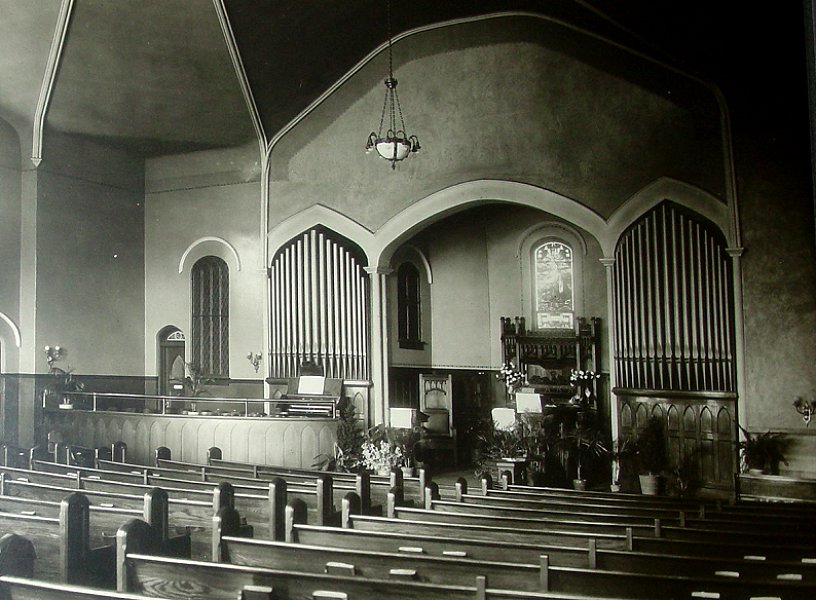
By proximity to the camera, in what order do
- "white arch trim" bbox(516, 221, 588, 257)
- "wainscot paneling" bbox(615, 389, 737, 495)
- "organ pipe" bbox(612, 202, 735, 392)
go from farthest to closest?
1. "white arch trim" bbox(516, 221, 588, 257)
2. "organ pipe" bbox(612, 202, 735, 392)
3. "wainscot paneling" bbox(615, 389, 737, 495)

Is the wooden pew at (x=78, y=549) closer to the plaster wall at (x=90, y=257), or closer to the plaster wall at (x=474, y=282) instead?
the plaster wall at (x=90, y=257)

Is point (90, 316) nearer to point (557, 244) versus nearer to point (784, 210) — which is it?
point (557, 244)

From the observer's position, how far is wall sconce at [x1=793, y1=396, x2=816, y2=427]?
29.2 ft

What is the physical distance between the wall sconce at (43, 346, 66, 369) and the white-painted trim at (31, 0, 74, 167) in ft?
9.48

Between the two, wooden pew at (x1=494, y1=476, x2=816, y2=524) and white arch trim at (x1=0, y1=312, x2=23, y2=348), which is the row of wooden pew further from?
white arch trim at (x1=0, y1=312, x2=23, y2=348)

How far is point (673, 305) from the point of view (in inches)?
396

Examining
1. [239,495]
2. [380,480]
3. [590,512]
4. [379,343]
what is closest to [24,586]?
[239,495]

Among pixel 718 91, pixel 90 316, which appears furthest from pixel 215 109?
pixel 718 91

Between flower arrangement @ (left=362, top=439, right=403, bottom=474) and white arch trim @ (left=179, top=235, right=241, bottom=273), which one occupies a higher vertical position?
white arch trim @ (left=179, top=235, right=241, bottom=273)

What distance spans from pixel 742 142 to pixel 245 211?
25.9 ft

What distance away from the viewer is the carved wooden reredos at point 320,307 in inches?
486

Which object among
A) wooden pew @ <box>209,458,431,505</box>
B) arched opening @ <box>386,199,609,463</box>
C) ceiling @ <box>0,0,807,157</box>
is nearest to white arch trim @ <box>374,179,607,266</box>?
arched opening @ <box>386,199,609,463</box>

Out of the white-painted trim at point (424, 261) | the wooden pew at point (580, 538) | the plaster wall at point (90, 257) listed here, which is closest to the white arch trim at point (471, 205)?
the white-painted trim at point (424, 261)

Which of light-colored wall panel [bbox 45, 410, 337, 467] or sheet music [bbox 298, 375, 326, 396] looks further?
sheet music [bbox 298, 375, 326, 396]
